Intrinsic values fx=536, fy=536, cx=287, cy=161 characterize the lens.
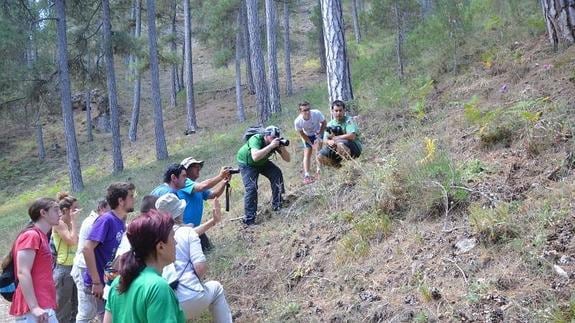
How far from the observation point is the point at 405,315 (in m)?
4.16

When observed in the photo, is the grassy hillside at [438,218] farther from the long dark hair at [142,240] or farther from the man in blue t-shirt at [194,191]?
the long dark hair at [142,240]

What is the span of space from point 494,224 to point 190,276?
2.59 m

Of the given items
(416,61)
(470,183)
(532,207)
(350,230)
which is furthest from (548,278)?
(416,61)

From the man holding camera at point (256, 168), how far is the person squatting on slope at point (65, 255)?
2.45 metres

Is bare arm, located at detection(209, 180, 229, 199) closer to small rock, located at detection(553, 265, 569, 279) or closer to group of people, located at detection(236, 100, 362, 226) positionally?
group of people, located at detection(236, 100, 362, 226)

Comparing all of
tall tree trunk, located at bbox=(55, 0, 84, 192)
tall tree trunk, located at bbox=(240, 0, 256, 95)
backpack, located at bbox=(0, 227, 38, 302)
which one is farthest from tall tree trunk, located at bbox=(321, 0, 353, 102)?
tall tree trunk, located at bbox=(240, 0, 256, 95)

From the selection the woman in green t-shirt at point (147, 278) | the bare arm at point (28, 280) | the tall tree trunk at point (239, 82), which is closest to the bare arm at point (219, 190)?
the bare arm at point (28, 280)

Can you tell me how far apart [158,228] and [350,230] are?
352 centimetres

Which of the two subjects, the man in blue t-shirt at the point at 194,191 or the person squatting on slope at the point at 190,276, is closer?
the person squatting on slope at the point at 190,276

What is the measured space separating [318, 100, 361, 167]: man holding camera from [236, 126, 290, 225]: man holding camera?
736mm

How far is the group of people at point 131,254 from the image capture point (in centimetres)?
267

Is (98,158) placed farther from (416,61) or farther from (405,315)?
(405,315)

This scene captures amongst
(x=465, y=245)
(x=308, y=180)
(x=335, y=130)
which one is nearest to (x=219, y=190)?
(x=308, y=180)

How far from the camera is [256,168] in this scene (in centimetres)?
762
